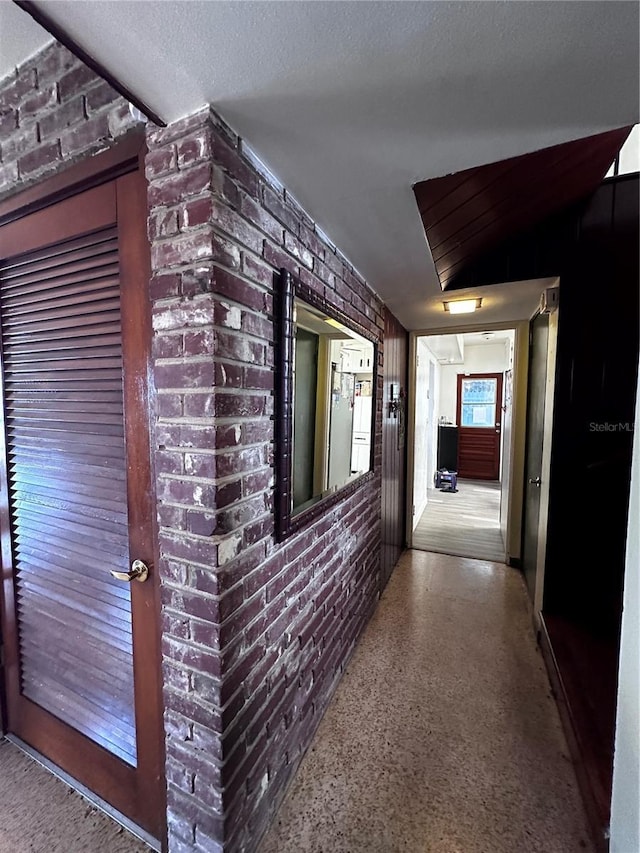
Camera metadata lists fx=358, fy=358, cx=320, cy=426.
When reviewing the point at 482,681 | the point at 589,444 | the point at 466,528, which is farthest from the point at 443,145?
the point at 466,528

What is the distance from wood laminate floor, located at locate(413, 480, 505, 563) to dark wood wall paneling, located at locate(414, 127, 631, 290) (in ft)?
8.87

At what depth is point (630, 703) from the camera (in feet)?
2.70

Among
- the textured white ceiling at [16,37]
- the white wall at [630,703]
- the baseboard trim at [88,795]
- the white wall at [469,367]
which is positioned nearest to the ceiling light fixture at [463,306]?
the white wall at [630,703]

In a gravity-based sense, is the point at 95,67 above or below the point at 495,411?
above

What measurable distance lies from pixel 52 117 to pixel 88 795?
2.33 metres

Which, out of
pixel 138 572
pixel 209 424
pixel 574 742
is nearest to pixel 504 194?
pixel 209 424

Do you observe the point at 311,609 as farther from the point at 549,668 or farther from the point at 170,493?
the point at 549,668

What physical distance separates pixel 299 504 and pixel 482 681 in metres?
1.52

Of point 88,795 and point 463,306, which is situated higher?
point 463,306

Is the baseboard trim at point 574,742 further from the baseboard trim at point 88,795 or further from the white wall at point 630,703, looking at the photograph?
the baseboard trim at point 88,795

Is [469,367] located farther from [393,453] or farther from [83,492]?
[83,492]

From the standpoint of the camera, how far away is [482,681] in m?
1.90

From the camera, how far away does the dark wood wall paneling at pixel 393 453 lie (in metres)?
2.70

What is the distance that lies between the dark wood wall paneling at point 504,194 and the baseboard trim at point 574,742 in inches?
84.8
